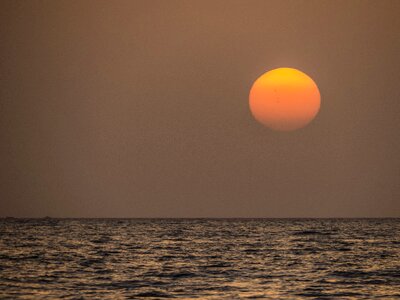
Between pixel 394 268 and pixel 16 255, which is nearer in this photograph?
pixel 394 268

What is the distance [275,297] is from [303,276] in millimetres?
8642

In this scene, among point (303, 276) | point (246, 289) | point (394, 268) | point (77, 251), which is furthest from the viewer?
point (77, 251)

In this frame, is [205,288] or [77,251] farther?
[77,251]

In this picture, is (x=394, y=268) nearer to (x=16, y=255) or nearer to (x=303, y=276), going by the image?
(x=303, y=276)

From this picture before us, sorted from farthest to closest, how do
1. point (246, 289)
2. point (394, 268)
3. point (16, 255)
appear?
point (16, 255) < point (394, 268) < point (246, 289)

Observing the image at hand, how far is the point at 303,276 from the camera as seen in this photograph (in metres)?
41.8

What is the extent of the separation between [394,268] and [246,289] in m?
14.0

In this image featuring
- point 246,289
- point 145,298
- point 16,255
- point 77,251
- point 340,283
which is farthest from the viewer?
point 77,251

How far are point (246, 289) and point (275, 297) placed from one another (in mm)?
2777

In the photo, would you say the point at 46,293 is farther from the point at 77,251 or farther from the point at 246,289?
the point at 77,251

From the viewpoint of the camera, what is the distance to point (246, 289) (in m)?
36.0

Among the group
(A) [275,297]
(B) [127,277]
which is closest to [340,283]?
(A) [275,297]

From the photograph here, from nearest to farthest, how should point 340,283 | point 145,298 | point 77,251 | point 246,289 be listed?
point 145,298 → point 246,289 → point 340,283 → point 77,251

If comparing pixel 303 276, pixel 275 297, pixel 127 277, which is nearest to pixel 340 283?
pixel 303 276
